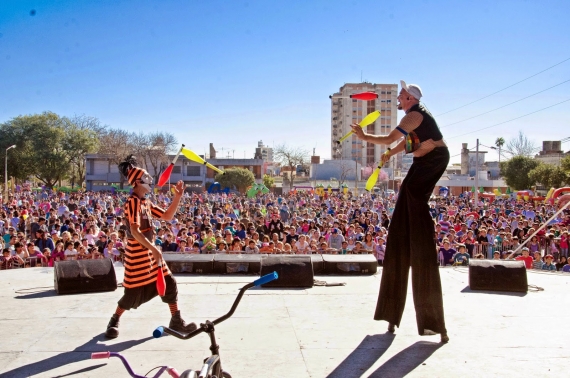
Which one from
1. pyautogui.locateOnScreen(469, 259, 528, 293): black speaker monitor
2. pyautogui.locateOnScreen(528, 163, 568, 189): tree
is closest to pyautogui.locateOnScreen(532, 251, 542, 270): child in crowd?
pyautogui.locateOnScreen(469, 259, 528, 293): black speaker monitor

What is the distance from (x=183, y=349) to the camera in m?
4.34

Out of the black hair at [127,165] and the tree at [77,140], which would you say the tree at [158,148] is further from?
the black hair at [127,165]

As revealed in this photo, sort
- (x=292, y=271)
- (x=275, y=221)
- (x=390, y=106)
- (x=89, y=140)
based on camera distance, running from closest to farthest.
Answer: (x=292, y=271), (x=275, y=221), (x=89, y=140), (x=390, y=106)

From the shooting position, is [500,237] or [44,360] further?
[500,237]

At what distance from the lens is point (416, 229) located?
478 cm

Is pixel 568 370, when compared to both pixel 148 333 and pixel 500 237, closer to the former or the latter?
pixel 148 333

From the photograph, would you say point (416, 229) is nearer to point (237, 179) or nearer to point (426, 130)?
point (426, 130)

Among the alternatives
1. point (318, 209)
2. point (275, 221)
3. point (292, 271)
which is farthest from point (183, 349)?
point (318, 209)

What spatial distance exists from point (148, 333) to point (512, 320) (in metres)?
Result: 3.63

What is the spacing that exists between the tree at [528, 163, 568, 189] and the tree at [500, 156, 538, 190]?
148 inches

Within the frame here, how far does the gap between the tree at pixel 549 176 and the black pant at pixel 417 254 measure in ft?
133

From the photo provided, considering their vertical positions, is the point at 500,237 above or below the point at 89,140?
below

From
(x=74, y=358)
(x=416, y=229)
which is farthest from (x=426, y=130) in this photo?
(x=74, y=358)

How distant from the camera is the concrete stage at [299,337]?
3.98 m
